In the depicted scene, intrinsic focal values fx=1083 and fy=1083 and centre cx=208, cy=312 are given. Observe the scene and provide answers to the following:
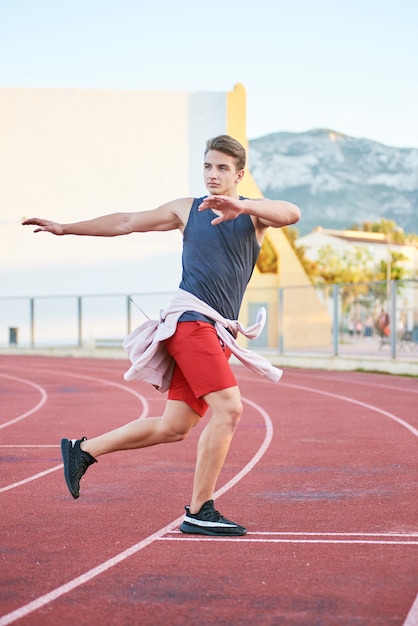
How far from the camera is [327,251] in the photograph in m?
88.4

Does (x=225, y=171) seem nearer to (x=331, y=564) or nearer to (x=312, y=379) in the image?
(x=331, y=564)

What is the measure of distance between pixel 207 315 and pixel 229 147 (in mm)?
861

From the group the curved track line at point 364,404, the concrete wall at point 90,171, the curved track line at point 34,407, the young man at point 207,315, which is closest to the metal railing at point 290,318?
the curved track line at point 34,407

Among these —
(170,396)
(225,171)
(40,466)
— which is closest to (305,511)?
(170,396)

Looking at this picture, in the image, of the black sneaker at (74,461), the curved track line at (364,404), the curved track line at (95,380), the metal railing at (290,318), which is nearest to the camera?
the black sneaker at (74,461)

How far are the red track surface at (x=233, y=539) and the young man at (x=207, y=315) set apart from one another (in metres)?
0.46

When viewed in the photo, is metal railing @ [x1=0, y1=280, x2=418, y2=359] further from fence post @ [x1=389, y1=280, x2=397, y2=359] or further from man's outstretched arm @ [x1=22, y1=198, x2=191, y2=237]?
man's outstretched arm @ [x1=22, y1=198, x2=191, y2=237]

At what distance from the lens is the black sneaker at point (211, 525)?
5598mm

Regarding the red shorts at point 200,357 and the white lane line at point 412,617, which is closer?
the white lane line at point 412,617

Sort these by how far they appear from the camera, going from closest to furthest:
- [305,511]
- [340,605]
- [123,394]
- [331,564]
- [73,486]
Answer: [340,605], [331,564], [73,486], [305,511], [123,394]

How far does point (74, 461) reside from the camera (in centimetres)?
599

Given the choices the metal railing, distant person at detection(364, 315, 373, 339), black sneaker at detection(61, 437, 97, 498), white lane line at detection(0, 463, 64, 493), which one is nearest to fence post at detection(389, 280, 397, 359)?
the metal railing

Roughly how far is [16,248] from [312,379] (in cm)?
2510

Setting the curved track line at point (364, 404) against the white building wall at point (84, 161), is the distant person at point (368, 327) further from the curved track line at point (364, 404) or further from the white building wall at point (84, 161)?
the white building wall at point (84, 161)
